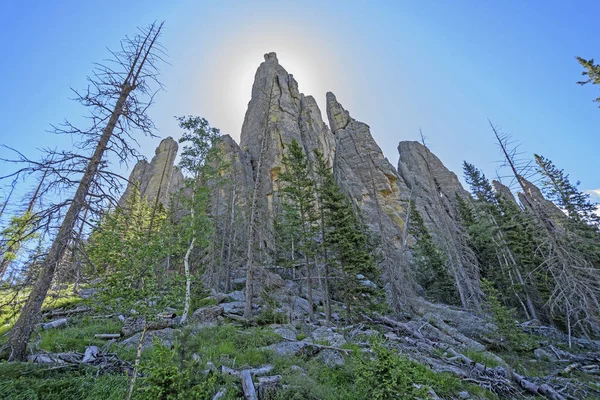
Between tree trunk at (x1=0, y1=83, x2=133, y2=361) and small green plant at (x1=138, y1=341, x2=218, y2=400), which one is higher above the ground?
tree trunk at (x1=0, y1=83, x2=133, y2=361)

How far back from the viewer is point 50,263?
6312 millimetres

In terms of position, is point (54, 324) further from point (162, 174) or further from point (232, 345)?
point (162, 174)

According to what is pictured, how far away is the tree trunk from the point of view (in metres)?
5.75

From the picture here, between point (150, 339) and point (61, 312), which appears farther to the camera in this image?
point (61, 312)

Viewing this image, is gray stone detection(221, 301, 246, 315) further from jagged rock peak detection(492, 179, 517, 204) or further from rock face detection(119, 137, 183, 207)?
rock face detection(119, 137, 183, 207)

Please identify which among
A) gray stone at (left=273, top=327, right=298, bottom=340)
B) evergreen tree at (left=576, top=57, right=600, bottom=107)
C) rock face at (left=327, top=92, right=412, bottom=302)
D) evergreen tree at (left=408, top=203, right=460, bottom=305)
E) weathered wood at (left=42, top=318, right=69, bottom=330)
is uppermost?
rock face at (left=327, top=92, right=412, bottom=302)

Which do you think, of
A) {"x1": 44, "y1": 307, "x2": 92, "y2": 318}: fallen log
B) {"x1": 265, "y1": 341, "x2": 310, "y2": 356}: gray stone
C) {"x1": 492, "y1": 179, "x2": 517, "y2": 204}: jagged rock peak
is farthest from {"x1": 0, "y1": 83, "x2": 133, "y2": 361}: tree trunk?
{"x1": 492, "y1": 179, "x2": 517, "y2": 204}: jagged rock peak

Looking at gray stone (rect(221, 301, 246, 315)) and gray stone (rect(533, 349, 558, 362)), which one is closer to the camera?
gray stone (rect(533, 349, 558, 362))

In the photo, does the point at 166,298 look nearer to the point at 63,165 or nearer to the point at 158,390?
the point at 158,390

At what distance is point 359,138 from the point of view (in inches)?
1970

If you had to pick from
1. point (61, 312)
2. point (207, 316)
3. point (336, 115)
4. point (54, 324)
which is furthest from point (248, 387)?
point (336, 115)

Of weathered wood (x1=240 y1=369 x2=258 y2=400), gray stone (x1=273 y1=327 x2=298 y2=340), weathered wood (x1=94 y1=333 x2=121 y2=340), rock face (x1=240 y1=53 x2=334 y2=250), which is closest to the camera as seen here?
weathered wood (x1=240 y1=369 x2=258 y2=400)

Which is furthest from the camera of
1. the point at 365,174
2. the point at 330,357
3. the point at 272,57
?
the point at 272,57

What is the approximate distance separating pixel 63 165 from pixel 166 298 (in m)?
5.40
